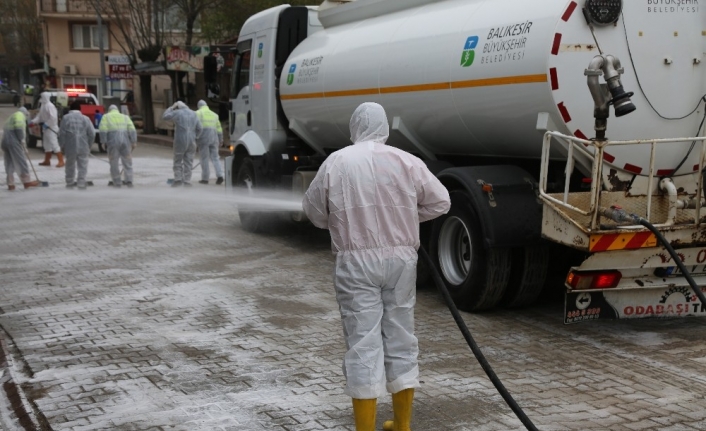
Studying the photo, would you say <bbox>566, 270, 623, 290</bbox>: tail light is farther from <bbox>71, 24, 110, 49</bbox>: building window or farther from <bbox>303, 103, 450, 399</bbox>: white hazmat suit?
<bbox>71, 24, 110, 49</bbox>: building window

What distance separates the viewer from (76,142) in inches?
704

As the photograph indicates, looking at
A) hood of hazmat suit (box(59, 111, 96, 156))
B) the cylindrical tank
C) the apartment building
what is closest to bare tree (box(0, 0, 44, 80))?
the apartment building

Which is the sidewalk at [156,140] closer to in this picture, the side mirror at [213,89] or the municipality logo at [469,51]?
the side mirror at [213,89]

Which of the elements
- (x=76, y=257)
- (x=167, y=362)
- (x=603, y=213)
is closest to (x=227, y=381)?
(x=167, y=362)

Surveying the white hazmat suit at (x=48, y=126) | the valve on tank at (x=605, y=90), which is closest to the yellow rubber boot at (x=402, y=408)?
the valve on tank at (x=605, y=90)

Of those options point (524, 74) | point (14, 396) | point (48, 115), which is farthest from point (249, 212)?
point (48, 115)

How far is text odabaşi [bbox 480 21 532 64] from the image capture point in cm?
688

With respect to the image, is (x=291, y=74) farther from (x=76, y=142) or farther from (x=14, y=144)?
(x=14, y=144)

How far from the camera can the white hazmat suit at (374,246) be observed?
4.57 metres

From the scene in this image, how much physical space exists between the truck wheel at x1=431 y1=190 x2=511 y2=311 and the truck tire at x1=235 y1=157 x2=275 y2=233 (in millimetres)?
4461

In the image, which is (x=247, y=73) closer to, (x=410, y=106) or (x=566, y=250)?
(x=410, y=106)

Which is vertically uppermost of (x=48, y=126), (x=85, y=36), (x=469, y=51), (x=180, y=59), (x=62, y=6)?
(x=62, y=6)

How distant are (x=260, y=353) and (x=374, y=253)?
2184 millimetres

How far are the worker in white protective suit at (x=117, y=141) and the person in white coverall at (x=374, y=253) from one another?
1444 cm
